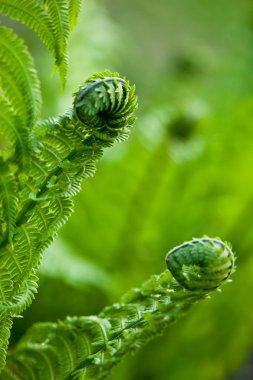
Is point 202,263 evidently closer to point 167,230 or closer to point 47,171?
point 47,171

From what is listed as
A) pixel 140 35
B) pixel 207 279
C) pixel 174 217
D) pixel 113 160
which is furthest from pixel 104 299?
pixel 140 35

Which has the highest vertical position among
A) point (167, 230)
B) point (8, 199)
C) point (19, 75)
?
point (167, 230)

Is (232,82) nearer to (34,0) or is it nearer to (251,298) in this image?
(251,298)

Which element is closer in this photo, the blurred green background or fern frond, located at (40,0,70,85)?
fern frond, located at (40,0,70,85)

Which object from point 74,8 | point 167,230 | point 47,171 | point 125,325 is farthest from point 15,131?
point 167,230

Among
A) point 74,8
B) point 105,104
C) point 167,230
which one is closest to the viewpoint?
point 105,104

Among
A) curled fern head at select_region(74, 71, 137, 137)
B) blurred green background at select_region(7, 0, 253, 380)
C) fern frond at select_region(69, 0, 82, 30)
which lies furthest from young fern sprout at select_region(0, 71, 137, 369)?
blurred green background at select_region(7, 0, 253, 380)

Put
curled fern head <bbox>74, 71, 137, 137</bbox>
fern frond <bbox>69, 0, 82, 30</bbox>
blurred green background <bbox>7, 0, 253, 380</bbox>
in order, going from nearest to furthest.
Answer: curled fern head <bbox>74, 71, 137, 137</bbox>, fern frond <bbox>69, 0, 82, 30</bbox>, blurred green background <bbox>7, 0, 253, 380</bbox>

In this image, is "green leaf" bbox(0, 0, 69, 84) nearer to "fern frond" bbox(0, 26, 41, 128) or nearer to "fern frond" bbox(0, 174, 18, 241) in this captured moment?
"fern frond" bbox(0, 26, 41, 128)
